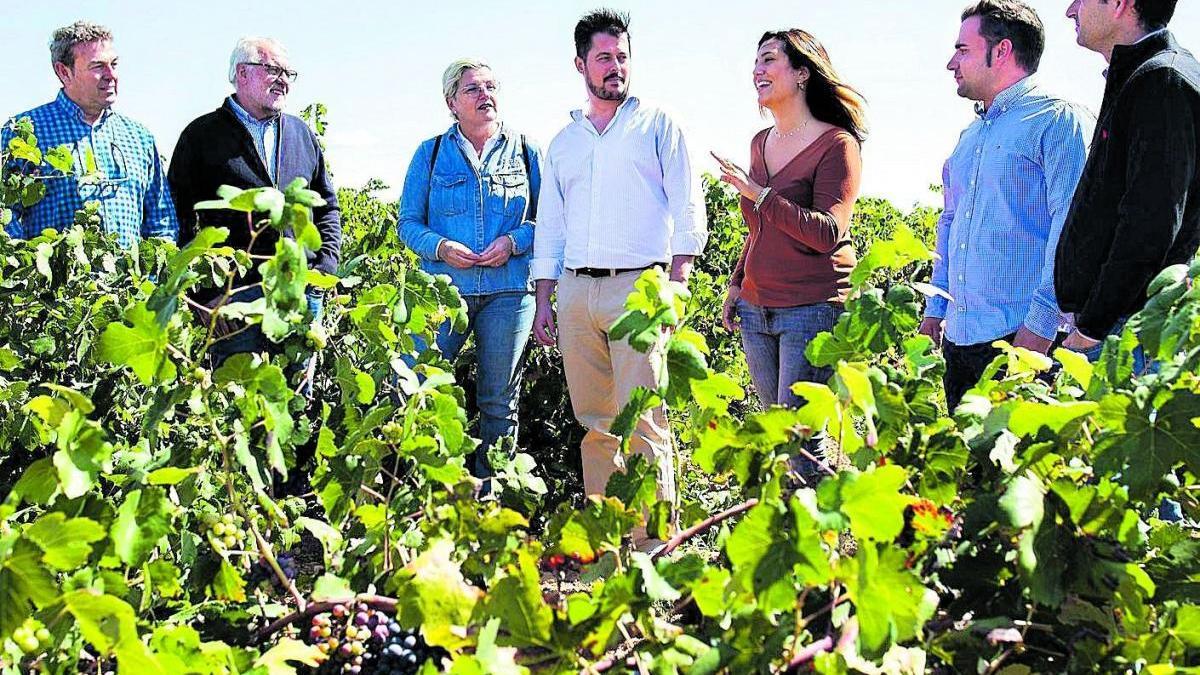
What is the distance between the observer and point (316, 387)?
4.42 metres

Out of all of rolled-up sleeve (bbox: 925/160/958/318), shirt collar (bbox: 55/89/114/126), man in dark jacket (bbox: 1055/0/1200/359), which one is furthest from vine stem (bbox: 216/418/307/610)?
shirt collar (bbox: 55/89/114/126)

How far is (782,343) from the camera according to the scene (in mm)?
3553

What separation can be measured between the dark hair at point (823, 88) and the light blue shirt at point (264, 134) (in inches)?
71.7

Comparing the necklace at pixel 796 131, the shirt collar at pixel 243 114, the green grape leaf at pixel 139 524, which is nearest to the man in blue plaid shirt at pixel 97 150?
the shirt collar at pixel 243 114

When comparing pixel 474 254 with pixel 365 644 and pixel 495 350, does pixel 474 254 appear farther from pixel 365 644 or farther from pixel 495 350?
pixel 365 644

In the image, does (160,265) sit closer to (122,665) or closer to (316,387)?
(316,387)

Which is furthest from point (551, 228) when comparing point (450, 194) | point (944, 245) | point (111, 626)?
point (111, 626)

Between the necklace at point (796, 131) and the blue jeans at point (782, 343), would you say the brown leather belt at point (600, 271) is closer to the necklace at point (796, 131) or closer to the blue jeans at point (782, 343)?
the blue jeans at point (782, 343)

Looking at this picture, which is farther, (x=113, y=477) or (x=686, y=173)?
(x=686, y=173)

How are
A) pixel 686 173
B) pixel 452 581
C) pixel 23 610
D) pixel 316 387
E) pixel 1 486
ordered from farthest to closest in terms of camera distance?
1. pixel 316 387
2. pixel 686 173
3. pixel 1 486
4. pixel 452 581
5. pixel 23 610

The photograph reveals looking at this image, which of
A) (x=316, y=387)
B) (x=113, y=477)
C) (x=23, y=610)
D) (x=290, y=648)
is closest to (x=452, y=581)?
(x=290, y=648)

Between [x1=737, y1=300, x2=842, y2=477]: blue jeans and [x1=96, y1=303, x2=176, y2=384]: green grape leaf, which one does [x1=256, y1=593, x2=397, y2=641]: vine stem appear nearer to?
[x1=96, y1=303, x2=176, y2=384]: green grape leaf

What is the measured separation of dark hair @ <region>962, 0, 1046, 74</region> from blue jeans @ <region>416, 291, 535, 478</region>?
6.21 ft

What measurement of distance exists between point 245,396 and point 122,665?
0.41 metres
